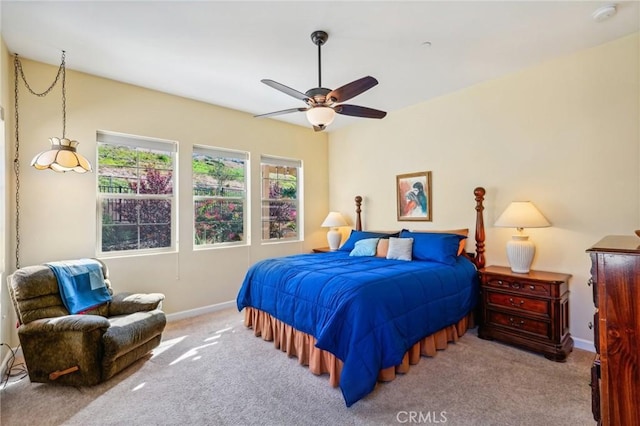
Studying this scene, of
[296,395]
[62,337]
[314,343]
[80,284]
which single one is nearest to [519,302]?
[314,343]

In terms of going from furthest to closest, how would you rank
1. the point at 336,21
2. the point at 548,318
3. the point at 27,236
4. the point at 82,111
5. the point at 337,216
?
1. the point at 337,216
2. the point at 82,111
3. the point at 27,236
4. the point at 548,318
5. the point at 336,21

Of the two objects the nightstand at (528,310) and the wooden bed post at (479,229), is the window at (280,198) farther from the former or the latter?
the nightstand at (528,310)

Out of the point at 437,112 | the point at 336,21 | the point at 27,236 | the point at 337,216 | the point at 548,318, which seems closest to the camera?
the point at 336,21

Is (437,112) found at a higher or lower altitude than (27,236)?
higher

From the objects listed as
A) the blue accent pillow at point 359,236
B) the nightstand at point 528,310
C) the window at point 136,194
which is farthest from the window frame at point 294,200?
the nightstand at point 528,310

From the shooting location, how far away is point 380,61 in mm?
3010

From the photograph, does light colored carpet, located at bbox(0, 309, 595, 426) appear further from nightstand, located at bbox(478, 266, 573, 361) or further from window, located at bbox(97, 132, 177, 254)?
window, located at bbox(97, 132, 177, 254)

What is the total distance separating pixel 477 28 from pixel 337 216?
3.17 meters

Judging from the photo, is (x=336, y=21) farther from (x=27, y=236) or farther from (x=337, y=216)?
(x=27, y=236)

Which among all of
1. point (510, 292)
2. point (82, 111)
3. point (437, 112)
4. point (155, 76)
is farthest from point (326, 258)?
point (82, 111)

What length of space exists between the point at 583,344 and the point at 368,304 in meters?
2.35

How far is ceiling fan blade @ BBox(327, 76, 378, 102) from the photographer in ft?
7.30

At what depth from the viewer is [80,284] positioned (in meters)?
2.69

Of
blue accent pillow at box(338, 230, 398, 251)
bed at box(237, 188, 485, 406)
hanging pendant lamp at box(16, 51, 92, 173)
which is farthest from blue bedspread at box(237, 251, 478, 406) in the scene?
hanging pendant lamp at box(16, 51, 92, 173)
